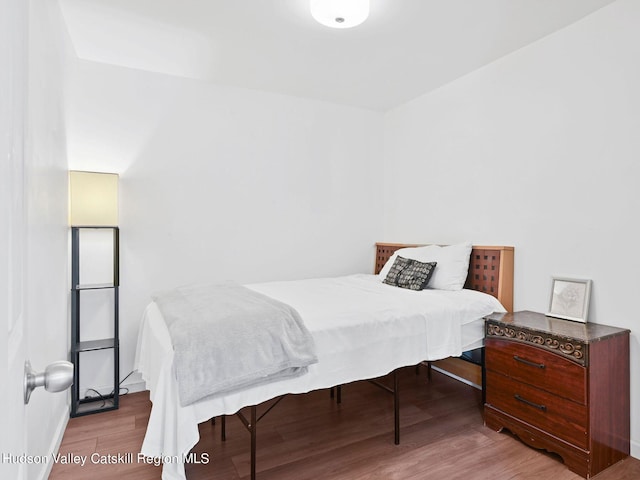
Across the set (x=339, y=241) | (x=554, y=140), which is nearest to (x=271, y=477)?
(x=339, y=241)

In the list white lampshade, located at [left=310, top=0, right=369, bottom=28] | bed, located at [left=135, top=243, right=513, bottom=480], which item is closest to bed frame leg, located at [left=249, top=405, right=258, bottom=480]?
bed, located at [left=135, top=243, right=513, bottom=480]

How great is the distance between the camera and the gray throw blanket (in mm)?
1660

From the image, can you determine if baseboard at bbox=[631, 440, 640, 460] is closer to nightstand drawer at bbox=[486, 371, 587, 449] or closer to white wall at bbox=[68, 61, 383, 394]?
nightstand drawer at bbox=[486, 371, 587, 449]

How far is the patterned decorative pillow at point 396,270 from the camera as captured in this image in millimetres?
3208

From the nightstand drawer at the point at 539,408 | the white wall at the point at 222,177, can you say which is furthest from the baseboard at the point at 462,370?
the white wall at the point at 222,177

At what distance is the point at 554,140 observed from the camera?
8.61 feet

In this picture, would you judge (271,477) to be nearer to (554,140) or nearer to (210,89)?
(554,140)

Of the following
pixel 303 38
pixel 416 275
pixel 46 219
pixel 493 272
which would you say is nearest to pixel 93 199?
pixel 46 219

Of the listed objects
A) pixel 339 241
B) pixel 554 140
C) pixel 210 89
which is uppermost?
pixel 210 89

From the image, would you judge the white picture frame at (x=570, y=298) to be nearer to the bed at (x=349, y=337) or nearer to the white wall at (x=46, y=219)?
the bed at (x=349, y=337)

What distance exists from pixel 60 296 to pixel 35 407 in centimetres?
89

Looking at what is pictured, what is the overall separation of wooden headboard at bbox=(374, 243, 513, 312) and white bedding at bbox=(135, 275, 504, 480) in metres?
0.12

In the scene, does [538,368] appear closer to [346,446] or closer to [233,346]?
[346,446]

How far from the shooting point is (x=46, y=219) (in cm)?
203
